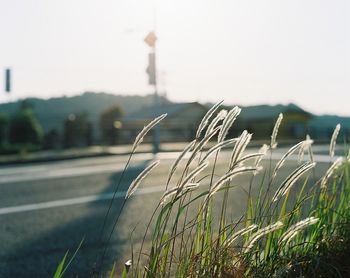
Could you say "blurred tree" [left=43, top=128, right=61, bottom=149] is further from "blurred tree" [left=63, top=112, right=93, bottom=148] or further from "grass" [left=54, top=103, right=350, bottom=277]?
"grass" [left=54, top=103, right=350, bottom=277]

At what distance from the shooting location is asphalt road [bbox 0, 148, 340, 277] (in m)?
4.52

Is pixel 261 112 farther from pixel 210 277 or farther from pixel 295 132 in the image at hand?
pixel 210 277

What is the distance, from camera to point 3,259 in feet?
14.9

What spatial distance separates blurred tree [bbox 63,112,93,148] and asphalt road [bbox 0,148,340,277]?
13.3 meters

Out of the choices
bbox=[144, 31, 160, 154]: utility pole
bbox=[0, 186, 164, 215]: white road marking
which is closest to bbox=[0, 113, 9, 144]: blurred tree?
bbox=[144, 31, 160, 154]: utility pole

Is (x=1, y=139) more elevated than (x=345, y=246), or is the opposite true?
(x=345, y=246)

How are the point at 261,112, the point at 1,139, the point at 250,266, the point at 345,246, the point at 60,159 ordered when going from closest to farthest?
the point at 250,266
the point at 345,246
the point at 60,159
the point at 1,139
the point at 261,112

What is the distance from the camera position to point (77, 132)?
25359 millimetres

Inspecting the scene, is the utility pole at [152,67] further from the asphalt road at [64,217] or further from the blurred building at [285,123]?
the blurred building at [285,123]

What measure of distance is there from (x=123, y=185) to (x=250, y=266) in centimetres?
755

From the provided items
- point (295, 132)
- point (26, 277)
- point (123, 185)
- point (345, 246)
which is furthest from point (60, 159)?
point (295, 132)

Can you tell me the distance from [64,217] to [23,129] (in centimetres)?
1892

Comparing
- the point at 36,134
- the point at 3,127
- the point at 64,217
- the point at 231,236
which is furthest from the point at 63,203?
the point at 36,134

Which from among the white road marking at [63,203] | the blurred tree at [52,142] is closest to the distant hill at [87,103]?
the blurred tree at [52,142]
